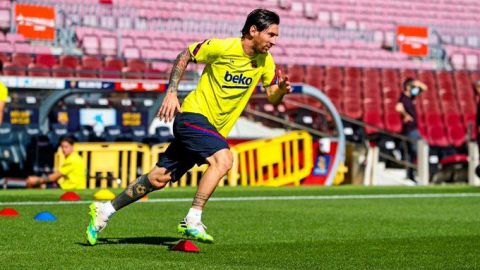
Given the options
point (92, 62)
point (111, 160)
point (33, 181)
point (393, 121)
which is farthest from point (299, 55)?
point (33, 181)

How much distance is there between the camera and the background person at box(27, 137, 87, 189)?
57.4 ft

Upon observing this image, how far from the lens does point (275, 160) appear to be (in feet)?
68.1

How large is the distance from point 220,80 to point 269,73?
54 cm

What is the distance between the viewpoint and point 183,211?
12695 millimetres

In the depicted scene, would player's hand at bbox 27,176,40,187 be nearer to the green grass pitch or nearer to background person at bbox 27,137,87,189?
background person at bbox 27,137,87,189

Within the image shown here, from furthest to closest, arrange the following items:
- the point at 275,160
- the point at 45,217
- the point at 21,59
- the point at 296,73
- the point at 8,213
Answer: the point at 296,73 < the point at 21,59 < the point at 275,160 < the point at 8,213 < the point at 45,217

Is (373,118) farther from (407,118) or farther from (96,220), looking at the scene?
(96,220)

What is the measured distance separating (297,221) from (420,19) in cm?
2968

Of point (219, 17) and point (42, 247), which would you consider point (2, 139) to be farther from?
point (219, 17)

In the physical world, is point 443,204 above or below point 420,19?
below

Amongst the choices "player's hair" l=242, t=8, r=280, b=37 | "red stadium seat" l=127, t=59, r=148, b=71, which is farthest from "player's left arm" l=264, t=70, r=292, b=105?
"red stadium seat" l=127, t=59, r=148, b=71

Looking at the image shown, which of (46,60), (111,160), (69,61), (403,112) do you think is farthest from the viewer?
(69,61)

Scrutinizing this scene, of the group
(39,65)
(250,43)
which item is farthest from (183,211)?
(39,65)

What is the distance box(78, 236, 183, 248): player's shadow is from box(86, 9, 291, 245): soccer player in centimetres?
24
